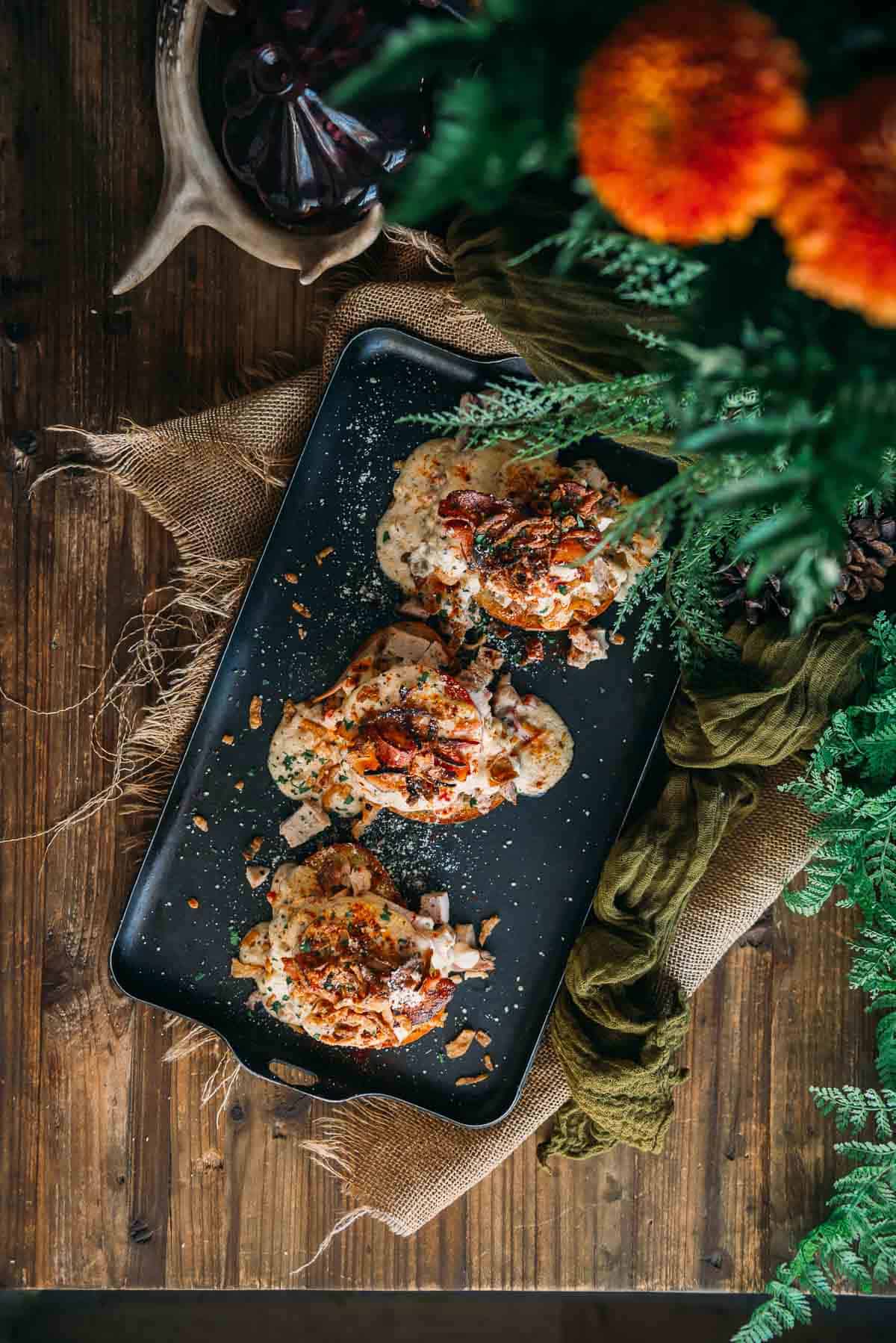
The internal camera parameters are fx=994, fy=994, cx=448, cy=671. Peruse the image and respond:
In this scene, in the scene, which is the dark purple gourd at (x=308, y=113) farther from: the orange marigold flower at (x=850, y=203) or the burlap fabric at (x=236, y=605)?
the orange marigold flower at (x=850, y=203)

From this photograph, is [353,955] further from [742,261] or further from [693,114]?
[693,114]

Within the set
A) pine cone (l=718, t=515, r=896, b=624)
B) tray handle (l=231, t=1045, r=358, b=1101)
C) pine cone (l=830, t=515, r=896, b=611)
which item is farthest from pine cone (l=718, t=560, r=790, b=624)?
tray handle (l=231, t=1045, r=358, b=1101)

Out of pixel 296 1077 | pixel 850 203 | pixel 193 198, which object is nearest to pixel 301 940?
pixel 296 1077

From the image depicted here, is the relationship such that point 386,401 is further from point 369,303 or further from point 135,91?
point 135,91

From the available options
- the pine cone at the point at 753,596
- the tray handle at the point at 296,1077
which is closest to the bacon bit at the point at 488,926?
the tray handle at the point at 296,1077

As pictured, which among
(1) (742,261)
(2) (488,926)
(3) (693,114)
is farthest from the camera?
(2) (488,926)
